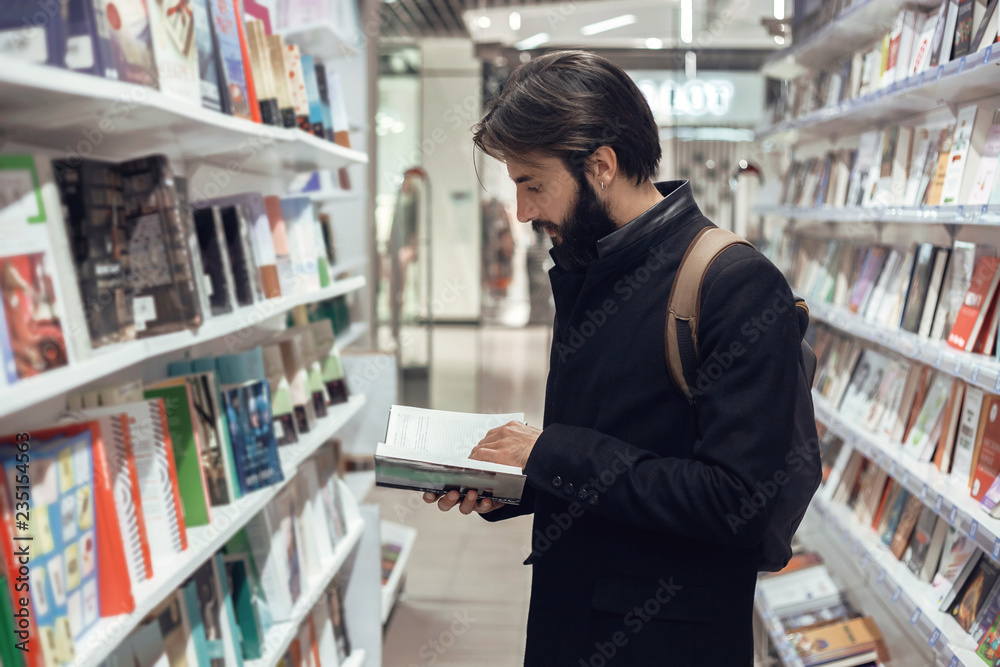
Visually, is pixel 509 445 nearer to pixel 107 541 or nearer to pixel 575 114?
pixel 575 114

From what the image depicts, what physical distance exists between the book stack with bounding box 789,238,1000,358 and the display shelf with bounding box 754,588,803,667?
1.03 m

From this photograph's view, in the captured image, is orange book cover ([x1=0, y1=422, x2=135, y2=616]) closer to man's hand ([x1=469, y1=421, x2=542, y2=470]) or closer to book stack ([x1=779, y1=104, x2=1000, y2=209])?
man's hand ([x1=469, y1=421, x2=542, y2=470])

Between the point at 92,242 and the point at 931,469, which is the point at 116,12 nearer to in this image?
the point at 92,242

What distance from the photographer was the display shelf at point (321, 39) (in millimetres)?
2682

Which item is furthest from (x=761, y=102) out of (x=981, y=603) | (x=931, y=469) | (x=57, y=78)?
(x=57, y=78)

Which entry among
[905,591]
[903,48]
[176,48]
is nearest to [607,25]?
[903,48]

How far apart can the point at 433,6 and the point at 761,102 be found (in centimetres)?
243

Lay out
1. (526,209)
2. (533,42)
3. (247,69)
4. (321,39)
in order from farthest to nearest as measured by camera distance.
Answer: (533,42), (321,39), (247,69), (526,209)

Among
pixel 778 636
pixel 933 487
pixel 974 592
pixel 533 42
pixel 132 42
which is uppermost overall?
pixel 533 42

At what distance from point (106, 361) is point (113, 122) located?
43 centimetres

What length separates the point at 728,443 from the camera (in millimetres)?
1090

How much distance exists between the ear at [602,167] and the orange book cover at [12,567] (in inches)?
35.7

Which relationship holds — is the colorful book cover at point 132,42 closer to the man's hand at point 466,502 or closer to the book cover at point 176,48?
the book cover at point 176,48

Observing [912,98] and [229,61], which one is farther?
[912,98]
